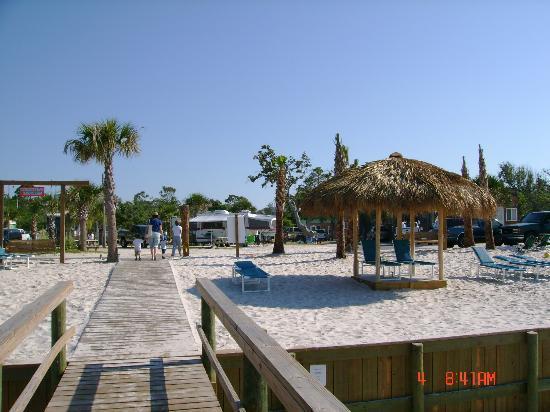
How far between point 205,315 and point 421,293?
24.6 feet

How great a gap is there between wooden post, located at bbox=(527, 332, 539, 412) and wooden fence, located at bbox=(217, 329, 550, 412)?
11mm

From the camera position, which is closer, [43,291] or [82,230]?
[43,291]

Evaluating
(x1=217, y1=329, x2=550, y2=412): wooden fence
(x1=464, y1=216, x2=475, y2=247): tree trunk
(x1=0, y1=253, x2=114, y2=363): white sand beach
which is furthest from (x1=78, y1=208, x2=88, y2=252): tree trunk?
(x1=217, y1=329, x2=550, y2=412): wooden fence

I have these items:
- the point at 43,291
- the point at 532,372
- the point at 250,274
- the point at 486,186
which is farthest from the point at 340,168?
the point at 532,372

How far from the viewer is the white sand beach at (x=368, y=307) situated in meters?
7.62

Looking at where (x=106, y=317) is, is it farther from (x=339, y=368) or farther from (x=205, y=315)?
(x=339, y=368)

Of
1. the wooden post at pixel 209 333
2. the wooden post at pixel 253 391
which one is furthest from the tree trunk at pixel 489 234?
the wooden post at pixel 253 391

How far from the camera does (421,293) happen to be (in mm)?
11469

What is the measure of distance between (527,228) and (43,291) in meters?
18.9

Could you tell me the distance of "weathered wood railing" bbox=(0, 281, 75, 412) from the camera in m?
2.80

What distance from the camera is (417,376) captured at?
5691 mm

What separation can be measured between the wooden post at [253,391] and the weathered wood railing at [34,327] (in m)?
1.28

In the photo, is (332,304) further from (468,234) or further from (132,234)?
(132,234)

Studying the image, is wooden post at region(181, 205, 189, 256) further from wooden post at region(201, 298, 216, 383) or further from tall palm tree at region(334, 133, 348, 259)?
wooden post at region(201, 298, 216, 383)
